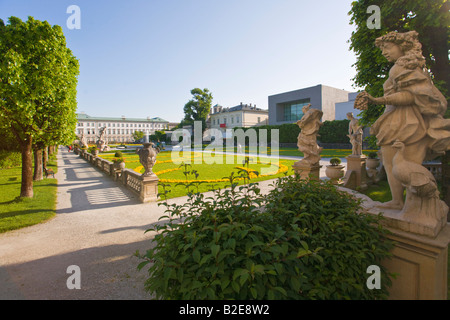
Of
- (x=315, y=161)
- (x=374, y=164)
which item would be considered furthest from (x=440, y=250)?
(x=374, y=164)

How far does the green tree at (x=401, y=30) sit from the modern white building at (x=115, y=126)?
94.3 m

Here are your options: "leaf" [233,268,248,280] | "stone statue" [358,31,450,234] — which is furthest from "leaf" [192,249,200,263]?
"stone statue" [358,31,450,234]

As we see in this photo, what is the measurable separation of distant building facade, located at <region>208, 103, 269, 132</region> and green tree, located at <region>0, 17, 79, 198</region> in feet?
170

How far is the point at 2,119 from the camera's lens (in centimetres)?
714

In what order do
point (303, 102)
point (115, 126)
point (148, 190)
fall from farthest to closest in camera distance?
point (115, 126) < point (303, 102) < point (148, 190)

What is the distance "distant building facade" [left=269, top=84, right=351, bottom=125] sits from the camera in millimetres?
40594

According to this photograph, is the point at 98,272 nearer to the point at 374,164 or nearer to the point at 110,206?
the point at 110,206

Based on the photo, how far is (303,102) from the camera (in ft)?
146

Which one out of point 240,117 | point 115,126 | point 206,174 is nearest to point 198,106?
point 240,117

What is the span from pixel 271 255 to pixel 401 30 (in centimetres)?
947

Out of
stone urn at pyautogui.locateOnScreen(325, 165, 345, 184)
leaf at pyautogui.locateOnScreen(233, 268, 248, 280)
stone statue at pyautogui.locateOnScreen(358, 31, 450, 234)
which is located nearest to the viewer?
leaf at pyautogui.locateOnScreen(233, 268, 248, 280)

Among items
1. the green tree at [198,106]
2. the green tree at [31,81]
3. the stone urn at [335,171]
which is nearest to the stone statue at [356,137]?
the stone urn at [335,171]

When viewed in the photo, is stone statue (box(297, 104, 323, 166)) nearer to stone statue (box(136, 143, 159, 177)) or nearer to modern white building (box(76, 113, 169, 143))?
stone statue (box(136, 143, 159, 177))

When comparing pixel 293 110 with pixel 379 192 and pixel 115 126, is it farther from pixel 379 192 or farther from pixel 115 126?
pixel 115 126
